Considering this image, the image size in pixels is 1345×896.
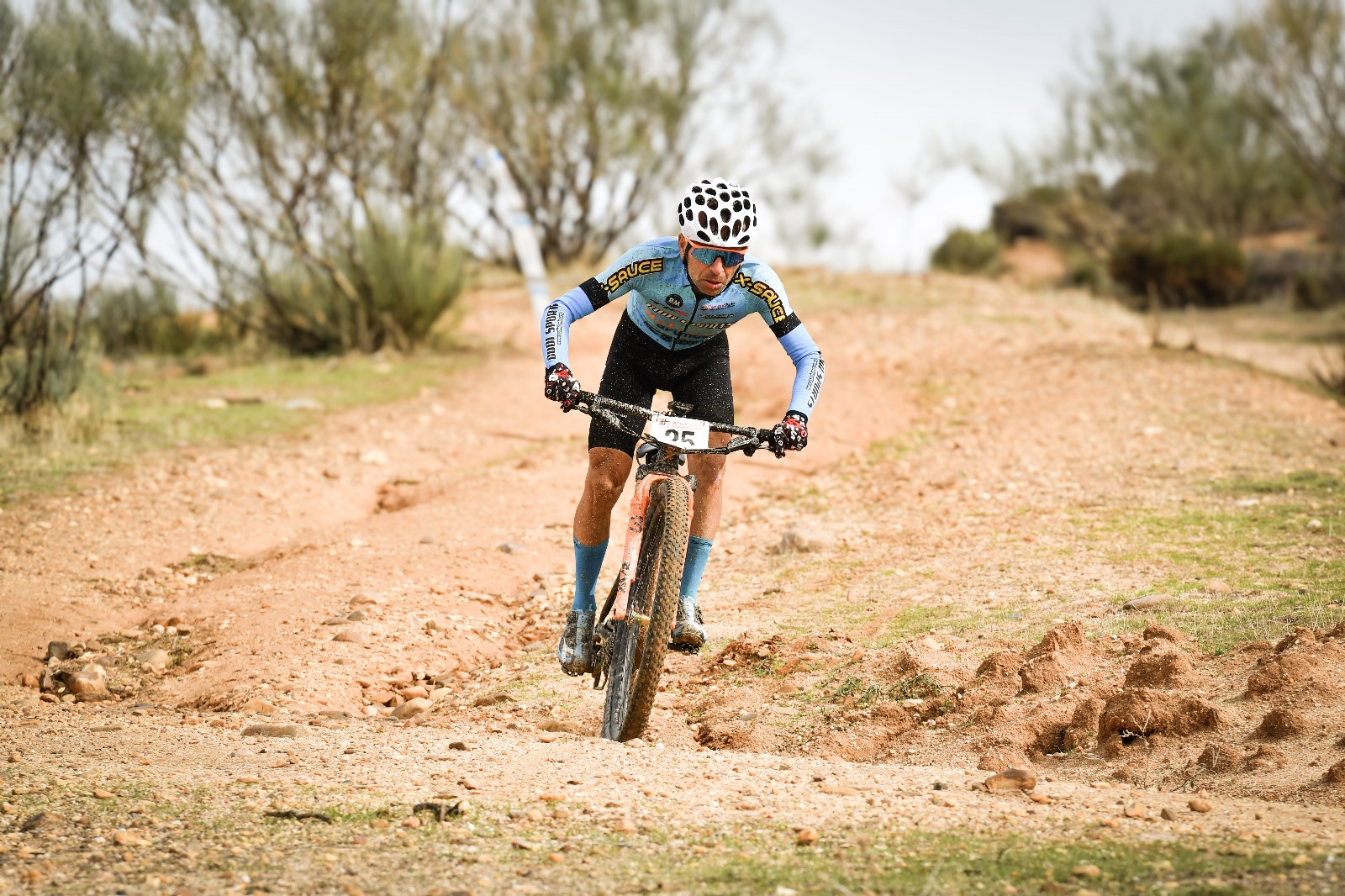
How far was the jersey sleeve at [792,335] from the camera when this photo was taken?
15.7 feet

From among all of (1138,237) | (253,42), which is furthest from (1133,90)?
(253,42)

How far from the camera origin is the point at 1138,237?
2678 centimetres

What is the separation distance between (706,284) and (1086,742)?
80.7 inches

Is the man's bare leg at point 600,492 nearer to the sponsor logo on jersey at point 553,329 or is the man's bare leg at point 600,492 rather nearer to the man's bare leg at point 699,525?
the man's bare leg at point 699,525

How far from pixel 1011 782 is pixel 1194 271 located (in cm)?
2348

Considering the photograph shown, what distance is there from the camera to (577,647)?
15.6 ft

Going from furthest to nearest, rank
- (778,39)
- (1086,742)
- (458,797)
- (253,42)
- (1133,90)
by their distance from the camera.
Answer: (1133,90) < (778,39) < (253,42) < (1086,742) < (458,797)

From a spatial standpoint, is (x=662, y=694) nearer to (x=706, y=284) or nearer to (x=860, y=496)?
(x=706, y=284)

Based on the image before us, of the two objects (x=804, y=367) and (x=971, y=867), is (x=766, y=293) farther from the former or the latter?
(x=971, y=867)

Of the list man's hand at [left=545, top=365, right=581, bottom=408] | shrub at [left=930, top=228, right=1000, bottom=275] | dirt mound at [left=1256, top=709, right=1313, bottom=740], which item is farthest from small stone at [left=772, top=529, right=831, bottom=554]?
shrub at [left=930, top=228, right=1000, bottom=275]

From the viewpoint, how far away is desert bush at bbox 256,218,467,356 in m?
14.9

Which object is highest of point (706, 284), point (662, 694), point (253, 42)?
point (253, 42)

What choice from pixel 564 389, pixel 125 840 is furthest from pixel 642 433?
pixel 125 840

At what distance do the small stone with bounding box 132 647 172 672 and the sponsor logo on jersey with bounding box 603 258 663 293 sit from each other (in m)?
2.83
